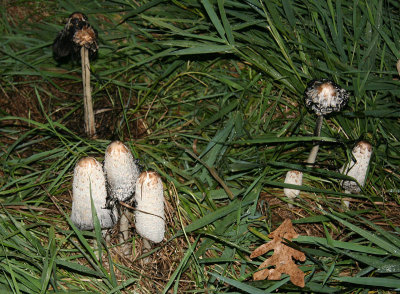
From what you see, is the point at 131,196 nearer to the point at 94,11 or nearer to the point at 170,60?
the point at 170,60

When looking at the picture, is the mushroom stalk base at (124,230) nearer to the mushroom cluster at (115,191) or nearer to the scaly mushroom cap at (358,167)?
the mushroom cluster at (115,191)

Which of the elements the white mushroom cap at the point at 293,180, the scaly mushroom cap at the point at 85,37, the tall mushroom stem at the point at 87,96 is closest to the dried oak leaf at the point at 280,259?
the white mushroom cap at the point at 293,180

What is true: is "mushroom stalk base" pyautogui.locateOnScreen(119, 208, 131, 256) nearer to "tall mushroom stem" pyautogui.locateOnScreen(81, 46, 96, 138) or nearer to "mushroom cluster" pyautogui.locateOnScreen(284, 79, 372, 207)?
"tall mushroom stem" pyautogui.locateOnScreen(81, 46, 96, 138)

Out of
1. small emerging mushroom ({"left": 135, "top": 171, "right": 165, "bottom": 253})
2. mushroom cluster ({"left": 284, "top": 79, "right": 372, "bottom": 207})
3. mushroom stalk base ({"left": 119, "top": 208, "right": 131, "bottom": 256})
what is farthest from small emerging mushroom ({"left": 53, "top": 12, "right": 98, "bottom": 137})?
mushroom cluster ({"left": 284, "top": 79, "right": 372, "bottom": 207})

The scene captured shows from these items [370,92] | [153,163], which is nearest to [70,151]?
[153,163]

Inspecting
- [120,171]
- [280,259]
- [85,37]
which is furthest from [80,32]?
[280,259]

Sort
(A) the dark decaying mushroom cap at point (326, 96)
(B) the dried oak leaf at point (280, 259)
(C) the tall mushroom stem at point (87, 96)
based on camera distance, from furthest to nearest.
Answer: (C) the tall mushroom stem at point (87, 96) < (A) the dark decaying mushroom cap at point (326, 96) < (B) the dried oak leaf at point (280, 259)

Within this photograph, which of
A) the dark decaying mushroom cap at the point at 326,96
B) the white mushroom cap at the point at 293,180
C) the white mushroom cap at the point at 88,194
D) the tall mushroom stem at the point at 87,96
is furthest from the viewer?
the tall mushroom stem at the point at 87,96
